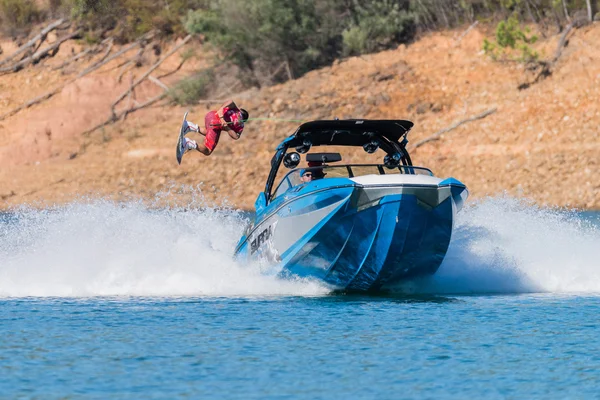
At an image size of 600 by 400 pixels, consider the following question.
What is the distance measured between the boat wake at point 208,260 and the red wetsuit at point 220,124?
5.52ft

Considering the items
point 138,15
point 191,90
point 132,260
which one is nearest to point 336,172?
point 132,260

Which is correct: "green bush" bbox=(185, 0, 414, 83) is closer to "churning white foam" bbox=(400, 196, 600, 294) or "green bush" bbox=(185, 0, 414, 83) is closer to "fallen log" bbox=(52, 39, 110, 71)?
"fallen log" bbox=(52, 39, 110, 71)

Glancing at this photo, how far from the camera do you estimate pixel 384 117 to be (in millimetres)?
38688

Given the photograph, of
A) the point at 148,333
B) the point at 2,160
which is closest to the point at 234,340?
the point at 148,333

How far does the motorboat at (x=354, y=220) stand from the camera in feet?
41.1

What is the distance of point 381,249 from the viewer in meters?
12.8

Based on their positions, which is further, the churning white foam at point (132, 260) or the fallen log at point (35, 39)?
the fallen log at point (35, 39)

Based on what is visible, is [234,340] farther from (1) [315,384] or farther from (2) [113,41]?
(2) [113,41]

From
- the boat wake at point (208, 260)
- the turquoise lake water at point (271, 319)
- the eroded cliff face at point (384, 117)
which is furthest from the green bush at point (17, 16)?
the boat wake at point (208, 260)

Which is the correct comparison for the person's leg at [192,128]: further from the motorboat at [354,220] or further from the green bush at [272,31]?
the green bush at [272,31]

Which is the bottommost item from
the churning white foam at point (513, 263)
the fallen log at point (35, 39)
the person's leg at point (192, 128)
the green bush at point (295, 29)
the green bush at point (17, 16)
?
the churning white foam at point (513, 263)

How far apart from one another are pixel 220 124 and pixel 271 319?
406cm

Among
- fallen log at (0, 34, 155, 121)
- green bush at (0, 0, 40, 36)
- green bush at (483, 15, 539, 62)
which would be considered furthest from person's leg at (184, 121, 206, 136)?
green bush at (0, 0, 40, 36)

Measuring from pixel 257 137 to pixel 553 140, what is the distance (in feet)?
35.0
